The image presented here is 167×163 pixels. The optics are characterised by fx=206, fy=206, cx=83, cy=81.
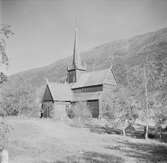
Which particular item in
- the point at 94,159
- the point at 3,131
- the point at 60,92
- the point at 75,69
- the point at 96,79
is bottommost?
the point at 94,159

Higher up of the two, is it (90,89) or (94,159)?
(90,89)

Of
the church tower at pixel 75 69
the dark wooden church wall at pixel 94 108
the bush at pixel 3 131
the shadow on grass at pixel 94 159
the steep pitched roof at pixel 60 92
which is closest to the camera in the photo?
the bush at pixel 3 131

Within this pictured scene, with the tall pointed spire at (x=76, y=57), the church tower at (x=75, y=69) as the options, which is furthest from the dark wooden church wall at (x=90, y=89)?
the tall pointed spire at (x=76, y=57)

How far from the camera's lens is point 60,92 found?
48.9m

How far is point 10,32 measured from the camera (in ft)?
22.4

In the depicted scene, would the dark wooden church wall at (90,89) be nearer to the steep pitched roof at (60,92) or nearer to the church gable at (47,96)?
the steep pitched roof at (60,92)

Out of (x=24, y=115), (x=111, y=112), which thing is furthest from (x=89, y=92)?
(x=111, y=112)

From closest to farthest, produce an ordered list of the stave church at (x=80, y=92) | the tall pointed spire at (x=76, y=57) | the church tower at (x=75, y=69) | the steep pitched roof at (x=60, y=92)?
1. the stave church at (x=80, y=92)
2. the steep pitched roof at (x=60, y=92)
3. the church tower at (x=75, y=69)
4. the tall pointed spire at (x=76, y=57)

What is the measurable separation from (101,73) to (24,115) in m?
19.8

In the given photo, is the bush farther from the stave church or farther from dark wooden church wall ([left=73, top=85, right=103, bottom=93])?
dark wooden church wall ([left=73, top=85, right=103, bottom=93])

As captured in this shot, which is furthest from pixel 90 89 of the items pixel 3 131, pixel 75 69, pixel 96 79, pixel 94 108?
pixel 3 131

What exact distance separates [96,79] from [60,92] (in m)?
9.06

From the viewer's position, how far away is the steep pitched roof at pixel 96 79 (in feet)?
153

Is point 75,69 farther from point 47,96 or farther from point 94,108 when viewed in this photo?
point 94,108
